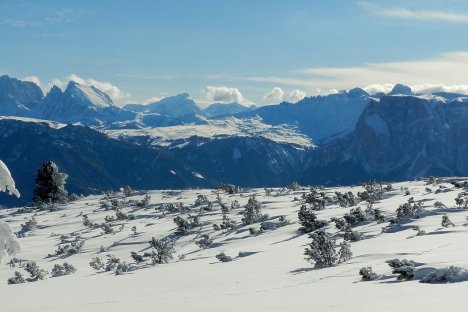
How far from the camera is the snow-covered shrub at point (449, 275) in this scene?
31.2ft

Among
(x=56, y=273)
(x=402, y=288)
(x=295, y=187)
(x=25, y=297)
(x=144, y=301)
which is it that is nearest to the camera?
(x=402, y=288)

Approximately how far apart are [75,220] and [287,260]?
24543 mm

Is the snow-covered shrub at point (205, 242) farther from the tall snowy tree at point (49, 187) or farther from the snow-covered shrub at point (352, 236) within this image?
the tall snowy tree at point (49, 187)

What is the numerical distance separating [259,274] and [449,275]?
574 cm

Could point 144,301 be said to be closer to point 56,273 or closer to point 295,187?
point 56,273

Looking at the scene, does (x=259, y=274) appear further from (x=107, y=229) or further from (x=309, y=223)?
(x=107, y=229)

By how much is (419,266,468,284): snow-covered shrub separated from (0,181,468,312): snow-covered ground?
265 millimetres

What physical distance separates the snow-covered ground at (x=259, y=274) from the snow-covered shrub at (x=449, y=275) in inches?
10.4

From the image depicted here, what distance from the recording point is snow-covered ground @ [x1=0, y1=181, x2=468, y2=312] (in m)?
9.32

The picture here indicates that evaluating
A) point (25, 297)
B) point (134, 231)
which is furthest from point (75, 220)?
point (25, 297)

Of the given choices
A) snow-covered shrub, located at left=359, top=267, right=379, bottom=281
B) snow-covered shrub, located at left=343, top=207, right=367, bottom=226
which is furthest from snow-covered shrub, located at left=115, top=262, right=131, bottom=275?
snow-covered shrub, located at left=359, top=267, right=379, bottom=281

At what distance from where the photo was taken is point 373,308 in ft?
26.6

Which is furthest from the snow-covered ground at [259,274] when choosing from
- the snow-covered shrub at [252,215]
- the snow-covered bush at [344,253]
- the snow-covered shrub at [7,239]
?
the snow-covered shrub at [7,239]

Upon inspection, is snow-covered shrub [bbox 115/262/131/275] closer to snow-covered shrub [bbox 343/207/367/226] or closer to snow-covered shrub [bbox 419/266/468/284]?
snow-covered shrub [bbox 343/207/367/226]
